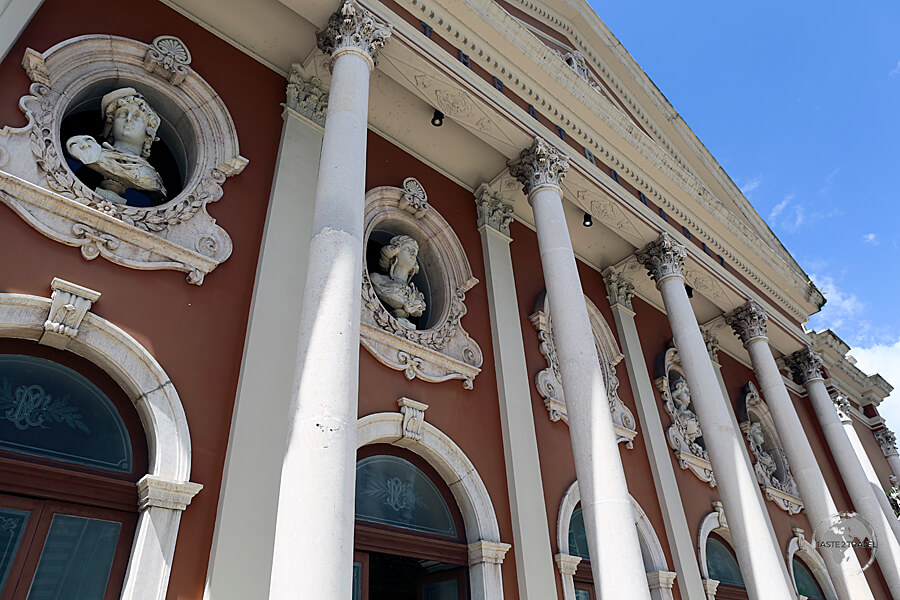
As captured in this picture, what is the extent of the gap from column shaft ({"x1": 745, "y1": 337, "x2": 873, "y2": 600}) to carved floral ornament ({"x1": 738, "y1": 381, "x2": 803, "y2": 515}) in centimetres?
141

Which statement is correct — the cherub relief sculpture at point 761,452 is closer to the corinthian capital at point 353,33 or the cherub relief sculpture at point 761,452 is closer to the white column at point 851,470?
the white column at point 851,470

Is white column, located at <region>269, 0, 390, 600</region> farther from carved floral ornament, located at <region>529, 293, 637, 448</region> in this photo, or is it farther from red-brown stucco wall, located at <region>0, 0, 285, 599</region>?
carved floral ornament, located at <region>529, 293, 637, 448</region>

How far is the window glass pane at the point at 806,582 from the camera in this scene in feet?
38.0

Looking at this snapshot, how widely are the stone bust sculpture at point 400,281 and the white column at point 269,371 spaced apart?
129cm

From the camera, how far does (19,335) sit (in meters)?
4.45

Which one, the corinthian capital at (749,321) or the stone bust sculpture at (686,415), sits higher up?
the corinthian capital at (749,321)

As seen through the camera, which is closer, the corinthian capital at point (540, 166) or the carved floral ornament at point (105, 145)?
the carved floral ornament at point (105, 145)

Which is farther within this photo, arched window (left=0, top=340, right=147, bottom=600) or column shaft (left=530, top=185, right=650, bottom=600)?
column shaft (left=530, top=185, right=650, bottom=600)

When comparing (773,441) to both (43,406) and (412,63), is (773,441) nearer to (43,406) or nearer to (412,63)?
(412,63)

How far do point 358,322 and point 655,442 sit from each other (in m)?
7.01

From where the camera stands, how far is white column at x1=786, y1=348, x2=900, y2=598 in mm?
11250

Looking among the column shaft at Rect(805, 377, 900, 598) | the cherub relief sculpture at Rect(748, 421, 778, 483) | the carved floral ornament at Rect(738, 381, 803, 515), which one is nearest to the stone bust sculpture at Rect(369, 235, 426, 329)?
the carved floral ornament at Rect(738, 381, 803, 515)

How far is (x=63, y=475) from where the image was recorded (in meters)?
4.31

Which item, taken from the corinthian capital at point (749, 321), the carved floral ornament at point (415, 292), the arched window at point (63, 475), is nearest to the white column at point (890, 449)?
the corinthian capital at point (749, 321)
